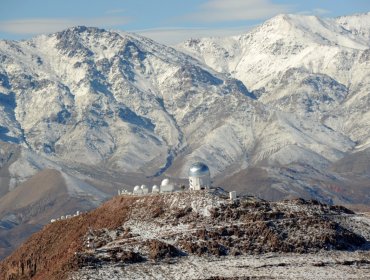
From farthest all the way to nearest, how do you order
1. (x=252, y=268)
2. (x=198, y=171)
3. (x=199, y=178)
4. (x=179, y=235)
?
1. (x=198, y=171)
2. (x=199, y=178)
3. (x=179, y=235)
4. (x=252, y=268)

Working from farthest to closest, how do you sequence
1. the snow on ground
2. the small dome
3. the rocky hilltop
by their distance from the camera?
the small dome
the rocky hilltop
the snow on ground

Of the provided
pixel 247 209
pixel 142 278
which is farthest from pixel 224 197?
pixel 142 278

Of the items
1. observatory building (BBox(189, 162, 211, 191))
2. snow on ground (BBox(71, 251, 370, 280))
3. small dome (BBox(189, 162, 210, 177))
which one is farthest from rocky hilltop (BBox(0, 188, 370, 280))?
small dome (BBox(189, 162, 210, 177))

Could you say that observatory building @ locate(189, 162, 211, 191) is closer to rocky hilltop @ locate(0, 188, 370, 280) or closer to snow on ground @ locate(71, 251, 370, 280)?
rocky hilltop @ locate(0, 188, 370, 280)

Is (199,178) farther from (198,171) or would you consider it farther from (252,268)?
(252,268)

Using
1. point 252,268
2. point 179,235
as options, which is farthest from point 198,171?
point 252,268

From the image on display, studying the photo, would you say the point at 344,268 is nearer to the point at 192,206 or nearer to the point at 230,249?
the point at 230,249

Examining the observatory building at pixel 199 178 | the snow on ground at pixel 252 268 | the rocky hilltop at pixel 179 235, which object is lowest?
the snow on ground at pixel 252 268

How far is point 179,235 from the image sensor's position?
518ft

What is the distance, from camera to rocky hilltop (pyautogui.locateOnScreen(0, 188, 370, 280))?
15012 cm

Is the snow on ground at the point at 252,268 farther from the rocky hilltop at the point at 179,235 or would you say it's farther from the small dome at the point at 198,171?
the small dome at the point at 198,171

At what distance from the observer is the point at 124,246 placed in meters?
154

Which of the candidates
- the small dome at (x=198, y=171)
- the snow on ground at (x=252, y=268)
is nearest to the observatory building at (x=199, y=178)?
the small dome at (x=198, y=171)

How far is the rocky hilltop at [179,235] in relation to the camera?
5910 inches
